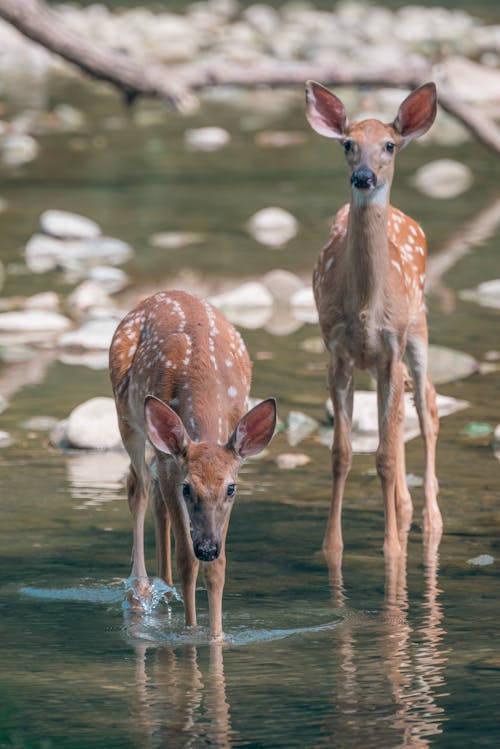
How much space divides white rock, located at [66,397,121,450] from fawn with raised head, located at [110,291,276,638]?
1.88m

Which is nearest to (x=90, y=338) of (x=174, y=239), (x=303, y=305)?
(x=303, y=305)

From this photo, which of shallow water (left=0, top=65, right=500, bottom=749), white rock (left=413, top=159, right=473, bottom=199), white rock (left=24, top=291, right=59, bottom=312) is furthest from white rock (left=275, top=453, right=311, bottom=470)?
white rock (left=413, top=159, right=473, bottom=199)

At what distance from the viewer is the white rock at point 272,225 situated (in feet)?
54.0

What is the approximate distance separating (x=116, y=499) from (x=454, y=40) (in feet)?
80.5

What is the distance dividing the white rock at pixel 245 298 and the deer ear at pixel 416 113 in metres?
5.03

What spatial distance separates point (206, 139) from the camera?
22.2m

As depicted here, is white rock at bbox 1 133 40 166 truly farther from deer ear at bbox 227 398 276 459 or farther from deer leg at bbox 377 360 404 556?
deer ear at bbox 227 398 276 459

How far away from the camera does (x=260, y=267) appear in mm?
14930

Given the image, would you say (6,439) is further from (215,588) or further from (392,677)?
(392,677)

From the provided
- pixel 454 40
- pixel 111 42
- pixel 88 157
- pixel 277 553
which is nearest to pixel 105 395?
pixel 277 553

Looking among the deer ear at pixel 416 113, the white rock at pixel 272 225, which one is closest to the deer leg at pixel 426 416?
the deer ear at pixel 416 113

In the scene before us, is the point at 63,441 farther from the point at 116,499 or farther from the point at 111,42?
the point at 111,42

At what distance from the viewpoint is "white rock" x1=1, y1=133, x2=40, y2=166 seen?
20.8 meters

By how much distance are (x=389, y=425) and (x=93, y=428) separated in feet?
6.93
